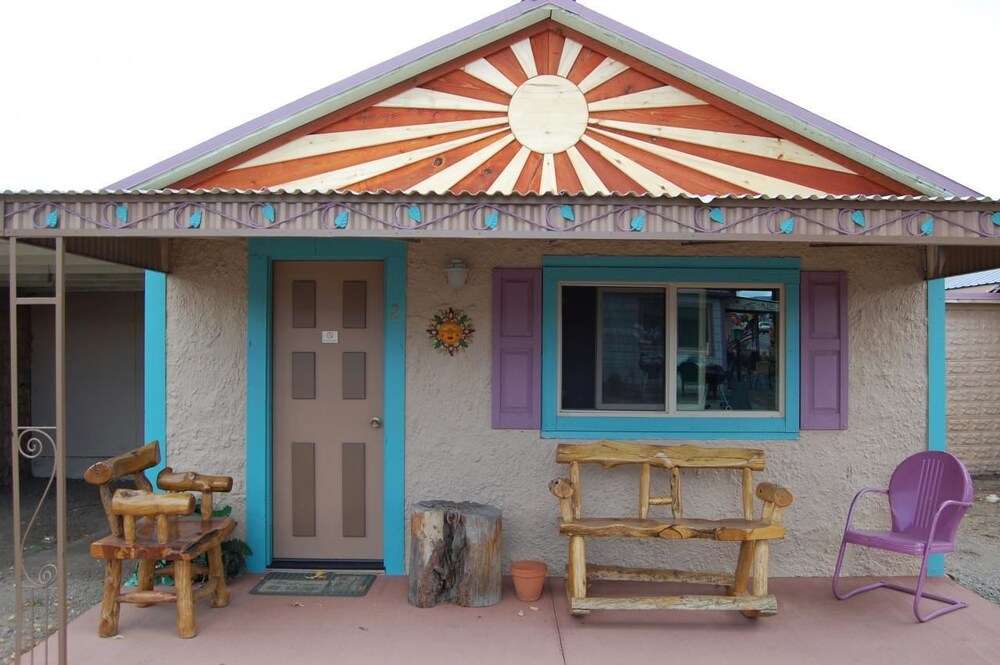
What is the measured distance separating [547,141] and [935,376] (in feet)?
10.6

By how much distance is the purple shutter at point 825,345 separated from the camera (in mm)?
5570

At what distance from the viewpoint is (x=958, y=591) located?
17.6 feet

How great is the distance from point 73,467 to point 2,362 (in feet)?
4.81

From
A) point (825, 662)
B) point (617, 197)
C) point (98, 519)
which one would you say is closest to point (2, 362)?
point (98, 519)

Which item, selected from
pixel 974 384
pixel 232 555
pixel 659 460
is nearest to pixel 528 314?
pixel 659 460

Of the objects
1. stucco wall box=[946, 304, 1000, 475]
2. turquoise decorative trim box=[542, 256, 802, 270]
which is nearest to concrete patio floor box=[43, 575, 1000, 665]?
turquoise decorative trim box=[542, 256, 802, 270]

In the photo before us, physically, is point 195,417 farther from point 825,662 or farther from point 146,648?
point 825,662

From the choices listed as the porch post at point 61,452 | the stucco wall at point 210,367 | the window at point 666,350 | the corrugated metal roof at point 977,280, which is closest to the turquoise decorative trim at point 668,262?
the window at point 666,350

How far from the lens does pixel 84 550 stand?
6414 millimetres

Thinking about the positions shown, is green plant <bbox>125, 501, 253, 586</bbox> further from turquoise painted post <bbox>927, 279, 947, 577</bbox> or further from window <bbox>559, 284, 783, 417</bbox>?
turquoise painted post <bbox>927, 279, 947, 577</bbox>

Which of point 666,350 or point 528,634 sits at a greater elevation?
point 666,350

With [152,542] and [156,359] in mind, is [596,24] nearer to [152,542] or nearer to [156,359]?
[156,359]

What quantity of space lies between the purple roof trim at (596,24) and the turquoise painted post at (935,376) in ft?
2.82

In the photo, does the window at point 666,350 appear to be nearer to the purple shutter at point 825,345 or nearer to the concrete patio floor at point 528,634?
the purple shutter at point 825,345
